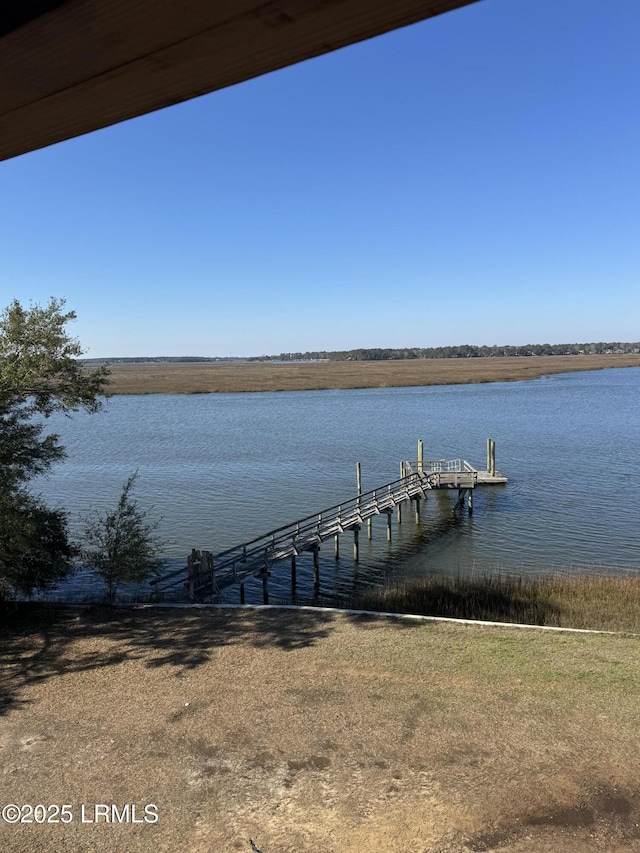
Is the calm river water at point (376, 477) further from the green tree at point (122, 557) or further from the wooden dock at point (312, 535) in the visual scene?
the green tree at point (122, 557)

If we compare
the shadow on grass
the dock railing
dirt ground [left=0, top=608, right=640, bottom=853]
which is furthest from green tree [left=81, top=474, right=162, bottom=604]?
dirt ground [left=0, top=608, right=640, bottom=853]

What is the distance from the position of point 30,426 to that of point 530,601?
52.7 ft

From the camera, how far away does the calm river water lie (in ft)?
86.9

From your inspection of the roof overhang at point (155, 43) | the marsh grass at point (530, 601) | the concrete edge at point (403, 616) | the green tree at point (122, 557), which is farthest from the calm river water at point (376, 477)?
the roof overhang at point (155, 43)

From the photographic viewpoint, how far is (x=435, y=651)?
1424cm

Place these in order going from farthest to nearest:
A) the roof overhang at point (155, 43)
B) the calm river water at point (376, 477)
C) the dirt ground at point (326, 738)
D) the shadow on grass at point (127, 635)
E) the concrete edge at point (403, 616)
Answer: the calm river water at point (376, 477) < the concrete edge at point (403, 616) < the shadow on grass at point (127, 635) < the dirt ground at point (326, 738) < the roof overhang at point (155, 43)

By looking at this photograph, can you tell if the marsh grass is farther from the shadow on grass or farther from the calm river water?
the calm river water

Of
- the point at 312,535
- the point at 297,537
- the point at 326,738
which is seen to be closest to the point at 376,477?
the point at 312,535

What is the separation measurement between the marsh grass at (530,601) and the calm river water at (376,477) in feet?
12.8

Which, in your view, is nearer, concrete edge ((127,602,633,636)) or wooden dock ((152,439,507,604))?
concrete edge ((127,602,633,636))

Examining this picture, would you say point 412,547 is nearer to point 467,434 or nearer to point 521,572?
point 521,572

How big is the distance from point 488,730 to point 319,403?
77404 millimetres

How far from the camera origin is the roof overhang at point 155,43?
A: 1677 mm

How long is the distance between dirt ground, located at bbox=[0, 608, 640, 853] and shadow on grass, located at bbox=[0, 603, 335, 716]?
0.08 m
